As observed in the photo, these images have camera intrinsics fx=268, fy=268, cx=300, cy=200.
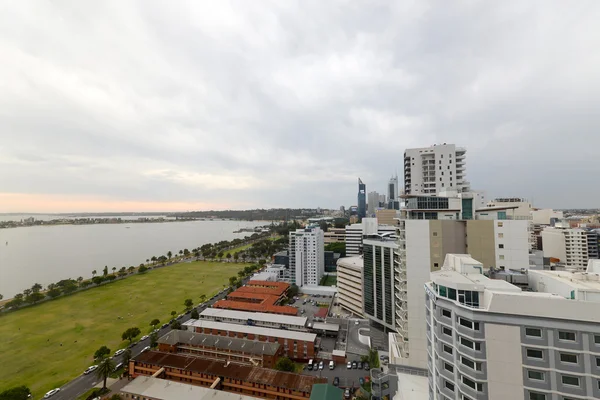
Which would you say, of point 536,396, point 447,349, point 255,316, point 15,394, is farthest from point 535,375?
point 15,394

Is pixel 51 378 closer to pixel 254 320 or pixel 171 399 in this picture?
pixel 171 399

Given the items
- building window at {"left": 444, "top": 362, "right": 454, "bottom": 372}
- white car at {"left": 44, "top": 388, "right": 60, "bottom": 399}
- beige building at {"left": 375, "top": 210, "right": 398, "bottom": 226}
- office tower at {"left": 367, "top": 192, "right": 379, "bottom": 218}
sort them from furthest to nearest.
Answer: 1. office tower at {"left": 367, "top": 192, "right": 379, "bottom": 218}
2. beige building at {"left": 375, "top": 210, "right": 398, "bottom": 226}
3. white car at {"left": 44, "top": 388, "right": 60, "bottom": 399}
4. building window at {"left": 444, "top": 362, "right": 454, "bottom": 372}

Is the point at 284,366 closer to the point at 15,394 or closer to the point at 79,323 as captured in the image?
the point at 15,394

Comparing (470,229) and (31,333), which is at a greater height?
(470,229)

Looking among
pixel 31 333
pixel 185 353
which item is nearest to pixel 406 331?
pixel 185 353

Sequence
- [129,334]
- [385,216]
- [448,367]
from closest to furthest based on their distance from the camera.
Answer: [448,367] → [129,334] → [385,216]

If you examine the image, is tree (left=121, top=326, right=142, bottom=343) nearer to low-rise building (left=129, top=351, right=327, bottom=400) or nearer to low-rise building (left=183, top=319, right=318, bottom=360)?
low-rise building (left=183, top=319, right=318, bottom=360)

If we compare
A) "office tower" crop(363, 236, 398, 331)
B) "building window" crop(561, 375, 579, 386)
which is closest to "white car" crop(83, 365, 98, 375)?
"office tower" crop(363, 236, 398, 331)
